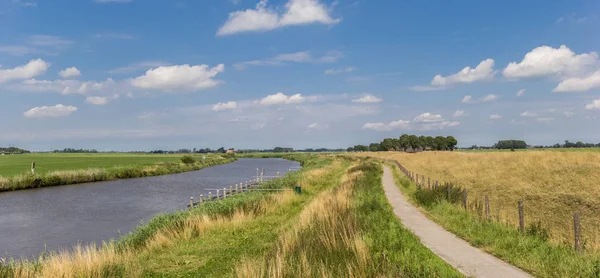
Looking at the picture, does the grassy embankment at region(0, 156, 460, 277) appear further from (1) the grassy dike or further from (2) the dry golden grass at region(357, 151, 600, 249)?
(2) the dry golden grass at region(357, 151, 600, 249)

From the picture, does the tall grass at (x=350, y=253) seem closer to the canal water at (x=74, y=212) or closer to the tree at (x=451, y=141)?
the canal water at (x=74, y=212)

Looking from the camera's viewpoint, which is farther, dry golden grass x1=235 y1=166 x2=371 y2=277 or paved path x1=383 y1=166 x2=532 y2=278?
paved path x1=383 y1=166 x2=532 y2=278

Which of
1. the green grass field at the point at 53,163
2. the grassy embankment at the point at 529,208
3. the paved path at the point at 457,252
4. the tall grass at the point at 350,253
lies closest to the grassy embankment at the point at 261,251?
the tall grass at the point at 350,253

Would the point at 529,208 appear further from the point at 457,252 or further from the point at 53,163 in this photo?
the point at 53,163

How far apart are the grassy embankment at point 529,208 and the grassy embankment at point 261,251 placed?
216cm

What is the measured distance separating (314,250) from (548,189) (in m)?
18.3

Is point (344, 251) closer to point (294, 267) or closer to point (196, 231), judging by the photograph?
point (294, 267)

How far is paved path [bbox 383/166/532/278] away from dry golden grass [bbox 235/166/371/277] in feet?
7.17

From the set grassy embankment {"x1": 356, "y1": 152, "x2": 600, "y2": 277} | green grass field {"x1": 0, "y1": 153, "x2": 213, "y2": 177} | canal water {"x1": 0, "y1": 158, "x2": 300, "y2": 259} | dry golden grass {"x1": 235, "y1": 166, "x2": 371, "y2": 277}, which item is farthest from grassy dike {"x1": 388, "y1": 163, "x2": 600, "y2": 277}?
green grass field {"x1": 0, "y1": 153, "x2": 213, "y2": 177}

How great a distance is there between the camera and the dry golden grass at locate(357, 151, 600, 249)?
1717cm

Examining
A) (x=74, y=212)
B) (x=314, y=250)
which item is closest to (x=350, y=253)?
(x=314, y=250)

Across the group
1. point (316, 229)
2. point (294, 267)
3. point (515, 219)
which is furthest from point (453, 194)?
point (294, 267)

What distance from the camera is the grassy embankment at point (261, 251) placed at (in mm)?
8938

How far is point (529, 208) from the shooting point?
20.6 m
